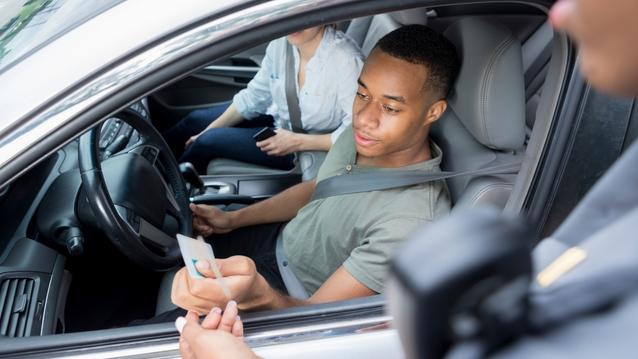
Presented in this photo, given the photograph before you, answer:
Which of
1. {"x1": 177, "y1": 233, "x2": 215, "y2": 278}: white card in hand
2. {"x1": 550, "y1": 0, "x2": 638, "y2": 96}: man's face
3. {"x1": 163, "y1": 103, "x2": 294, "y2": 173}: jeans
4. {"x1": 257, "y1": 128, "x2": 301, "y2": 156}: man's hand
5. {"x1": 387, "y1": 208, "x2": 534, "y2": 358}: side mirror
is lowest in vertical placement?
{"x1": 163, "y1": 103, "x2": 294, "y2": 173}: jeans

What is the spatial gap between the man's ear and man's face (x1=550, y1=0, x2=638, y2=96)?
1176 mm

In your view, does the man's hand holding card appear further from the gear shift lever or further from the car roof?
the gear shift lever

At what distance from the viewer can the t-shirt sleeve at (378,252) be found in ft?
4.90

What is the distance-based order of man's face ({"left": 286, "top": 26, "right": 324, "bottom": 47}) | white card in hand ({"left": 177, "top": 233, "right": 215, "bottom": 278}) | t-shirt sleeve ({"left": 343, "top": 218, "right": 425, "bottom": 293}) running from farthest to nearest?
man's face ({"left": 286, "top": 26, "right": 324, "bottom": 47}) → t-shirt sleeve ({"left": 343, "top": 218, "right": 425, "bottom": 293}) → white card in hand ({"left": 177, "top": 233, "right": 215, "bottom": 278})

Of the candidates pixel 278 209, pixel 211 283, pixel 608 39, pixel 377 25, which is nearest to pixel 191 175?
pixel 278 209

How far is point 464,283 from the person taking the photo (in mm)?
497

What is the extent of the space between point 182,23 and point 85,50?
174 mm

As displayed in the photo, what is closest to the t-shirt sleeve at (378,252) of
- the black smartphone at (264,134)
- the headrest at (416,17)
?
the headrest at (416,17)

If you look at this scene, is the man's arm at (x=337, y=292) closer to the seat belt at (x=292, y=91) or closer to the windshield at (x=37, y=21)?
the windshield at (x=37, y=21)

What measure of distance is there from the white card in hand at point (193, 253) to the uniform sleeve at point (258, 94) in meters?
1.62

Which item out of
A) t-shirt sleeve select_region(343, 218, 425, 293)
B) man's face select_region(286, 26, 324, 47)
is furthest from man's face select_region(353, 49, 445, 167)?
man's face select_region(286, 26, 324, 47)

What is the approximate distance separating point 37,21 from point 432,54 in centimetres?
97

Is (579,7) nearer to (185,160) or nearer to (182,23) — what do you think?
(182,23)

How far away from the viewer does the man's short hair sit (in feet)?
5.65
